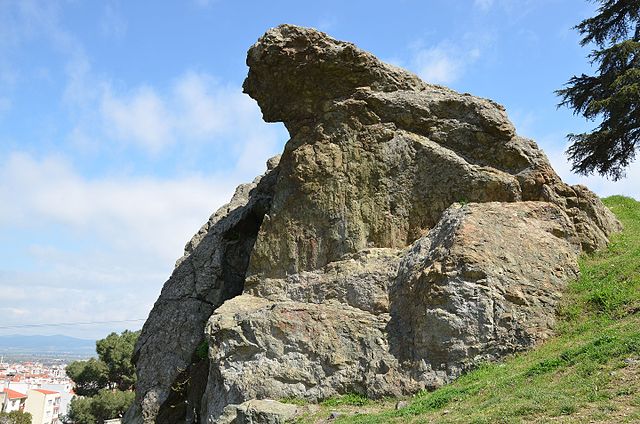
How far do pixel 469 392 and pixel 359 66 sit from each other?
12135 millimetres

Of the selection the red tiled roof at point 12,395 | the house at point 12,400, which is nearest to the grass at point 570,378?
the house at point 12,400

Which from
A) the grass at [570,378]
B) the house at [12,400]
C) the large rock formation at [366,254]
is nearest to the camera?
the grass at [570,378]

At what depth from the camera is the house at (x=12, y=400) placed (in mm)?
93750

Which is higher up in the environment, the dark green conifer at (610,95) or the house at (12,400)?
the dark green conifer at (610,95)

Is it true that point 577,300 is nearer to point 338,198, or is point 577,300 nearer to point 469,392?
point 469,392

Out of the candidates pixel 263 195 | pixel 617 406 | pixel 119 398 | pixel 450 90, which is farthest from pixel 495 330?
pixel 119 398

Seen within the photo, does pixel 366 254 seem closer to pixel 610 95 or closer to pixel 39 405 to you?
pixel 610 95

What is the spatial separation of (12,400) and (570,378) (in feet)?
369

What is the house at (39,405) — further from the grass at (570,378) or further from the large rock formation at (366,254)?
the grass at (570,378)

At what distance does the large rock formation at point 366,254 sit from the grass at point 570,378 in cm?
56

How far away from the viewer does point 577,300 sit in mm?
13500

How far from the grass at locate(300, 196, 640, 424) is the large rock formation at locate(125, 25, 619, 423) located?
1.84 feet

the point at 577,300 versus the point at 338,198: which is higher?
the point at 338,198

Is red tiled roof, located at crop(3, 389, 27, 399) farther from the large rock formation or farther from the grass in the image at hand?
the grass
